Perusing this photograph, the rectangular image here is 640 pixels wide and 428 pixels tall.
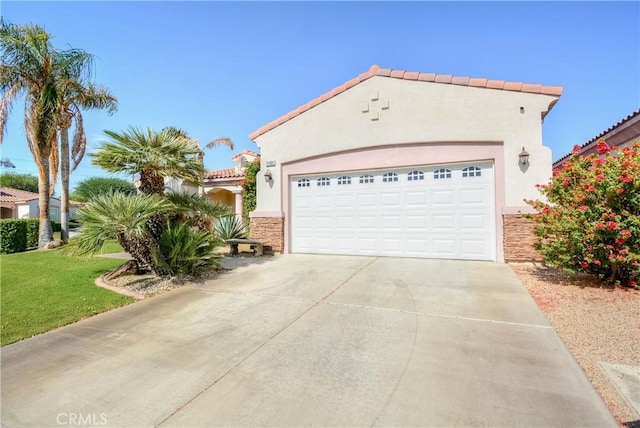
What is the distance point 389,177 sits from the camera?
31.1 feet

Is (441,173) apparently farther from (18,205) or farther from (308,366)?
(18,205)

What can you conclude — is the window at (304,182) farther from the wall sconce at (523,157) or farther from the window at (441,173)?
the wall sconce at (523,157)

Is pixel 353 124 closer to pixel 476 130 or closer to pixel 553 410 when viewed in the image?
pixel 476 130

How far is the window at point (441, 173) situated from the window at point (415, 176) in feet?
1.21

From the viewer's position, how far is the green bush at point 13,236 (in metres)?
12.6

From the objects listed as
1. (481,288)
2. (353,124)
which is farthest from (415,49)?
(481,288)

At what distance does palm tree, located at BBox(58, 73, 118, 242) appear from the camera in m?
13.5

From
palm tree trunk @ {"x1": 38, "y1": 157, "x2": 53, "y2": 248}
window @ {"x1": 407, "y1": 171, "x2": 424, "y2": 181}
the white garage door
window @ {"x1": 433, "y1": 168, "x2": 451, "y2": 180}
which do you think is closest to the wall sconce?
the white garage door

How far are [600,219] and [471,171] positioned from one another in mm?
3397

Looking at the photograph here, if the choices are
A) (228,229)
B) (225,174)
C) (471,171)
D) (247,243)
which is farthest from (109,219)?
(225,174)

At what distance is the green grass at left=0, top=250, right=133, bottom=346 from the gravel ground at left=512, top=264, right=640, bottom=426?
704cm

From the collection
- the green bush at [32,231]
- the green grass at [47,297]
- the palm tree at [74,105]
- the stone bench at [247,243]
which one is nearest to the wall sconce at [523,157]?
the stone bench at [247,243]

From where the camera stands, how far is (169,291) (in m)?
6.41

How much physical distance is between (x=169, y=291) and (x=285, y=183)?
5.67 metres
